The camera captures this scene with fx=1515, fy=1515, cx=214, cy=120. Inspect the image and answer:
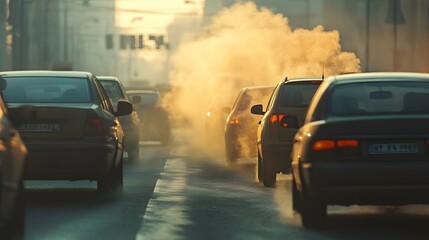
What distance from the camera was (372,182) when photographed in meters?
Result: 12.3

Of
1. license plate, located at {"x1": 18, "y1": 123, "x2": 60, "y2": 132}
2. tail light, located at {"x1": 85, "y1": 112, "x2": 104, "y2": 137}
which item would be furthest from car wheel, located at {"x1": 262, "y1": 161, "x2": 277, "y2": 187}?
license plate, located at {"x1": 18, "y1": 123, "x2": 60, "y2": 132}

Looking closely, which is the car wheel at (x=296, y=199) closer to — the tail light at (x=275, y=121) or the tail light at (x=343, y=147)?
the tail light at (x=343, y=147)

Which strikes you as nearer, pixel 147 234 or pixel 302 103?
pixel 147 234

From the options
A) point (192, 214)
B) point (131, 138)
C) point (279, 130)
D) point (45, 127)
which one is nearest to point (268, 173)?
point (279, 130)

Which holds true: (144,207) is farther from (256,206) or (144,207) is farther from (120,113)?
(120,113)

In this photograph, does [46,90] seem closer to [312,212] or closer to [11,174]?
[312,212]

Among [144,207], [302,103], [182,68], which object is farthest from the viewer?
[182,68]

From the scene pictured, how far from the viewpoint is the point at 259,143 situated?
19.1 m

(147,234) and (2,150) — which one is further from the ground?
(2,150)

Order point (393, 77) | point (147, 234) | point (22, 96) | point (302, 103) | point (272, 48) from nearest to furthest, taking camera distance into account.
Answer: point (147, 234) → point (393, 77) → point (22, 96) → point (302, 103) → point (272, 48)

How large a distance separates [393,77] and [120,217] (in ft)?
9.34

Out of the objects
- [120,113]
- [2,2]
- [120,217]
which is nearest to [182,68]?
[2,2]

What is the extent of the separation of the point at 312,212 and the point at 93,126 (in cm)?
→ 408

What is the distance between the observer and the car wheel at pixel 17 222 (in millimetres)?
11688
